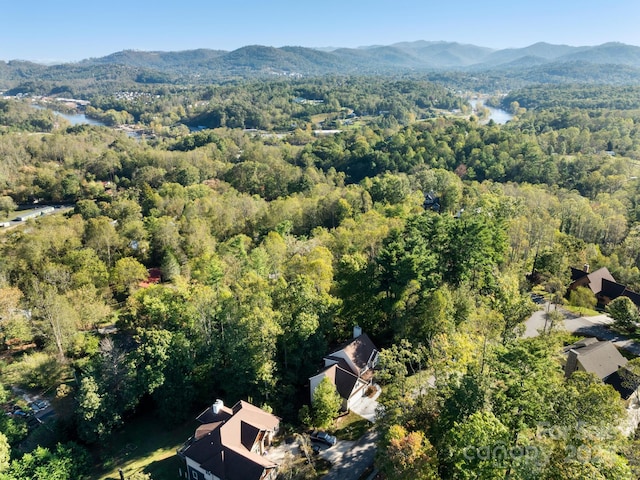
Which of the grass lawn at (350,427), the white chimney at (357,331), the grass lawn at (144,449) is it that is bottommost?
the grass lawn at (144,449)

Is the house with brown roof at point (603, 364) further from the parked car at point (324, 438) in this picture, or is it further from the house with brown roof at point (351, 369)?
the parked car at point (324, 438)

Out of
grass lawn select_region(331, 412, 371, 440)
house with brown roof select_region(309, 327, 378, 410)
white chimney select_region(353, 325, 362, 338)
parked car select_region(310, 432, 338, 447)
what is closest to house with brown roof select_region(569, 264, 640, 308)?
white chimney select_region(353, 325, 362, 338)

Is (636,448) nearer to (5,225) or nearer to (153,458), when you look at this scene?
(153,458)

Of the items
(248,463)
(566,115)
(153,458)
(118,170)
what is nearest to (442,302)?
(248,463)

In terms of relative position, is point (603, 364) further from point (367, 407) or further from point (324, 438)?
point (324, 438)

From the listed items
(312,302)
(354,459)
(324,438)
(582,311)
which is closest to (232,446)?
(324,438)

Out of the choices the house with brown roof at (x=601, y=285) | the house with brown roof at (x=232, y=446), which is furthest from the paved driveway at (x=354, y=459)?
the house with brown roof at (x=601, y=285)
